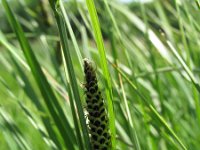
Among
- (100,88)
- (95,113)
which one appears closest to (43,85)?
(95,113)

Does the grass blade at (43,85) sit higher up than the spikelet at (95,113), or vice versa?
the grass blade at (43,85)

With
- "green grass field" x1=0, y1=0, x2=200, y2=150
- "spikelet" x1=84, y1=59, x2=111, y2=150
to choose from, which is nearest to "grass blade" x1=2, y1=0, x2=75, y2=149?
"green grass field" x1=0, y1=0, x2=200, y2=150

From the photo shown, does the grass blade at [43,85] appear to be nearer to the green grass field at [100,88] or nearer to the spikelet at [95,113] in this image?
the green grass field at [100,88]

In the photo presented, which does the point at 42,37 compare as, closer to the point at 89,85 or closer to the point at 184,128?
the point at 184,128

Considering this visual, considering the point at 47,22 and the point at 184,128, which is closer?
the point at 184,128

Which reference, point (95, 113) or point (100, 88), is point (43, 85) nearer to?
point (95, 113)

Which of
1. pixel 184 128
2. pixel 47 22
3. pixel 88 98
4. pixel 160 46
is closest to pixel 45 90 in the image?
pixel 88 98

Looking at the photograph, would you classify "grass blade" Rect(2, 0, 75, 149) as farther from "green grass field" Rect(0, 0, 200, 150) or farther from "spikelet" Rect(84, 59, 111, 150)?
"spikelet" Rect(84, 59, 111, 150)

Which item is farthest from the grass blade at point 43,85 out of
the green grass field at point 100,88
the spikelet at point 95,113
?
the spikelet at point 95,113
